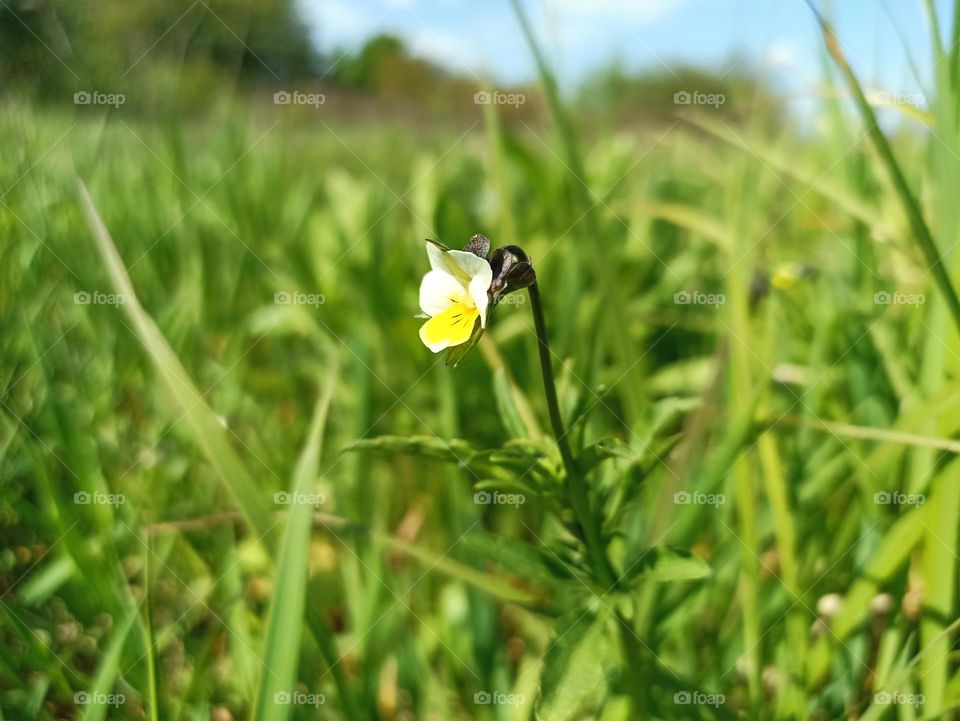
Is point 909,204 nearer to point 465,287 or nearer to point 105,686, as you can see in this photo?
point 465,287

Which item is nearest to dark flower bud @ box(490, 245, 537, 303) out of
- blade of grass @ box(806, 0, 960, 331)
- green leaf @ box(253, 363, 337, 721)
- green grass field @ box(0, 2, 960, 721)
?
green grass field @ box(0, 2, 960, 721)

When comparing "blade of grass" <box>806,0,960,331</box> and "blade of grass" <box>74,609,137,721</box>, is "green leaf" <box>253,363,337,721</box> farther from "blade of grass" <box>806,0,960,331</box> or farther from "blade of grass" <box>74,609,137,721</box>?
"blade of grass" <box>806,0,960,331</box>

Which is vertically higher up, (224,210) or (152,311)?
(224,210)

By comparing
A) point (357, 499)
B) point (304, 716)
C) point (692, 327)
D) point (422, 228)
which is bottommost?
point (304, 716)

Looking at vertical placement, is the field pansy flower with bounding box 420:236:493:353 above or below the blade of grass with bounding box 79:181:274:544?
above

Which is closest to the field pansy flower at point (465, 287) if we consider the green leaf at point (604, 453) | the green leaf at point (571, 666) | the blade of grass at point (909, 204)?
the green leaf at point (604, 453)

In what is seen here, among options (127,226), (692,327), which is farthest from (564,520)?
(127,226)

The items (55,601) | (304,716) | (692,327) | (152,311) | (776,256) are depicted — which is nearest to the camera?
(304,716)

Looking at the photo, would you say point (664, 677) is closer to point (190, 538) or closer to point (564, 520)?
point (564, 520)

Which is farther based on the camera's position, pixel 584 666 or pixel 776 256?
pixel 776 256
